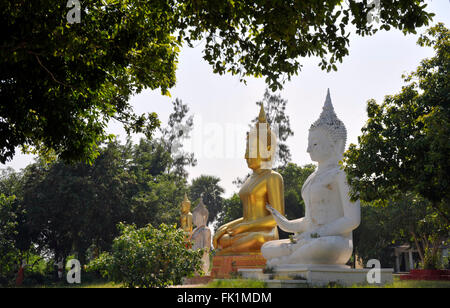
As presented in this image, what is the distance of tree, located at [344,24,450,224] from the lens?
946 cm

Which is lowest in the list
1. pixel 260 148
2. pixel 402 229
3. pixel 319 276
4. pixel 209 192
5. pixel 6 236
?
pixel 319 276

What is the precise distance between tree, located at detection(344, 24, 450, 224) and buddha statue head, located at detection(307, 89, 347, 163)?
0.95 ft

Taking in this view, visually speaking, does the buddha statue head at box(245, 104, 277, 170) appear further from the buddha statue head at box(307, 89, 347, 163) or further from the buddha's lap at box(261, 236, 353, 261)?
the buddha's lap at box(261, 236, 353, 261)

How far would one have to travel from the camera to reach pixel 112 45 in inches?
257

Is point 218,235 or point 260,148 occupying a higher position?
point 260,148

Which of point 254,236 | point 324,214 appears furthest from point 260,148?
point 324,214

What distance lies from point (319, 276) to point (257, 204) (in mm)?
5956

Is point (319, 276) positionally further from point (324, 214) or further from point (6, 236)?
point (6, 236)

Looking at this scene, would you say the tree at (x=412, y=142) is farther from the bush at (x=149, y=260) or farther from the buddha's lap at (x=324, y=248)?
the bush at (x=149, y=260)

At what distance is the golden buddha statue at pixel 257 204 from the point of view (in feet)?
44.7

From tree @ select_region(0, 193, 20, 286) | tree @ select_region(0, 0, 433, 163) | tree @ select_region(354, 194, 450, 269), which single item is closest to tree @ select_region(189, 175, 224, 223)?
tree @ select_region(354, 194, 450, 269)

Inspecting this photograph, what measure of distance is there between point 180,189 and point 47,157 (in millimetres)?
23411

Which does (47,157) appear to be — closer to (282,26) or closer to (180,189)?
(282,26)

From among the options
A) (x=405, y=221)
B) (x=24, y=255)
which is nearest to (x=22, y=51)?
(x=405, y=221)
